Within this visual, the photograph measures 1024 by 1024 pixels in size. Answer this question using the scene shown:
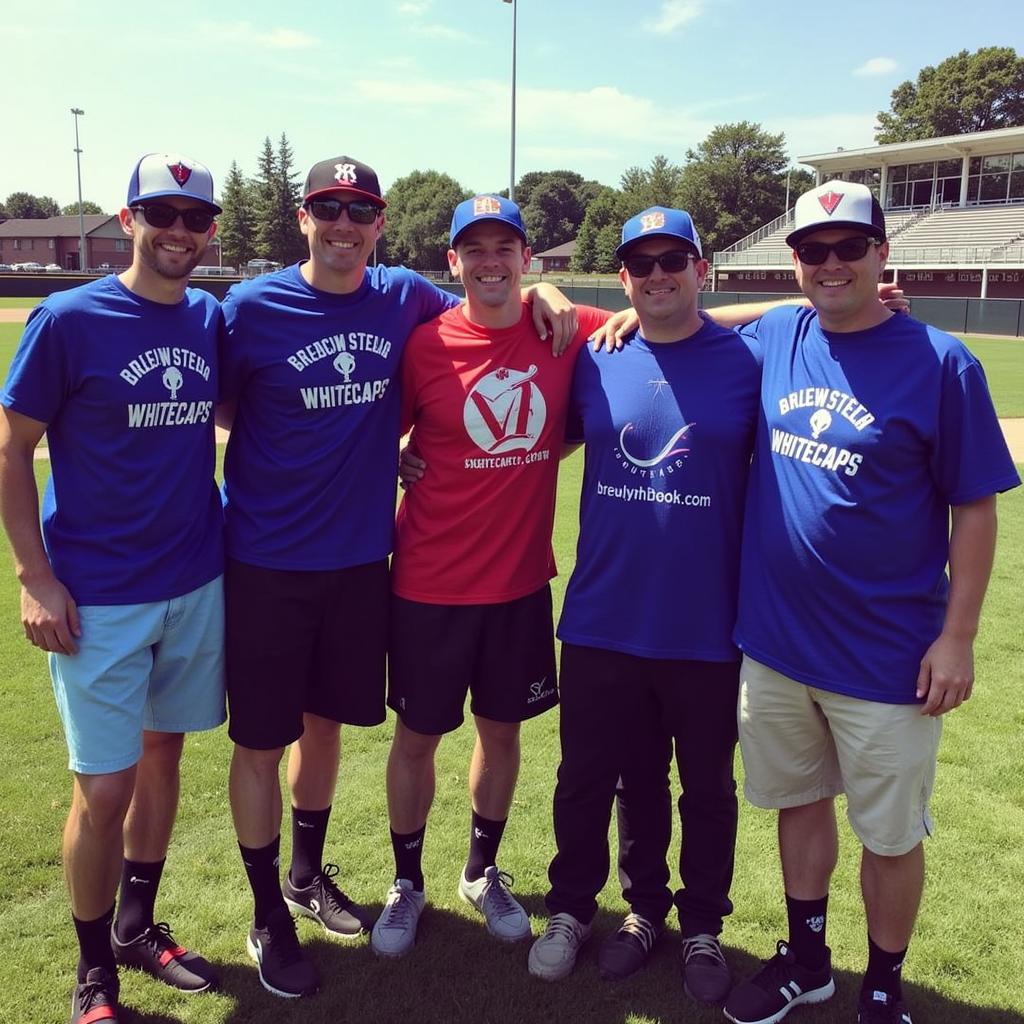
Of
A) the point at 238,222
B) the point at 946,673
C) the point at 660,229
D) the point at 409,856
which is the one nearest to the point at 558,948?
the point at 409,856

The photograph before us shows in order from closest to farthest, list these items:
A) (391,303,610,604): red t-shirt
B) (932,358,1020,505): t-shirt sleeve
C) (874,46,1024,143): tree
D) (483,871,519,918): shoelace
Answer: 1. (932,358,1020,505): t-shirt sleeve
2. (391,303,610,604): red t-shirt
3. (483,871,519,918): shoelace
4. (874,46,1024,143): tree

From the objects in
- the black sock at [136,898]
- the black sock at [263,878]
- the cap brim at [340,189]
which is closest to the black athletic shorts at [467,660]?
the black sock at [263,878]

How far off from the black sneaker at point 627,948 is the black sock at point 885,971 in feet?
2.45

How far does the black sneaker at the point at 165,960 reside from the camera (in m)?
3.13

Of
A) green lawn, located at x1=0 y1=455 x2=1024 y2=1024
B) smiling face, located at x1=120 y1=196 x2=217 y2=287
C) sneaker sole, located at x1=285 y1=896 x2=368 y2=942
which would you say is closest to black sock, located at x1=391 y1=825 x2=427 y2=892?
green lawn, located at x1=0 y1=455 x2=1024 y2=1024

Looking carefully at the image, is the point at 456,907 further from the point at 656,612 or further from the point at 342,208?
the point at 342,208

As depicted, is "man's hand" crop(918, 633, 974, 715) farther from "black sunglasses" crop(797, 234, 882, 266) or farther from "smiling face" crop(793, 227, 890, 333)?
"black sunglasses" crop(797, 234, 882, 266)

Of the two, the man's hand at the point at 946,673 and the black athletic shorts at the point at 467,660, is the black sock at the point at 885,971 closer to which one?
the man's hand at the point at 946,673

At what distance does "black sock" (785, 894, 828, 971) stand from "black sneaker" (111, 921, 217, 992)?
199 centimetres

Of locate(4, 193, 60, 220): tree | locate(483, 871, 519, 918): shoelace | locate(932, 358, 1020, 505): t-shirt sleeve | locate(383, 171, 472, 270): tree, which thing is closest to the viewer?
locate(932, 358, 1020, 505): t-shirt sleeve

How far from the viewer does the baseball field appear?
3.05 m

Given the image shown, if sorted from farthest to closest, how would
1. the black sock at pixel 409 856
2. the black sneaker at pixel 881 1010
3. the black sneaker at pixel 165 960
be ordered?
1. the black sock at pixel 409 856
2. the black sneaker at pixel 165 960
3. the black sneaker at pixel 881 1010

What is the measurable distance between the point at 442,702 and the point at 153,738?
40.6 inches

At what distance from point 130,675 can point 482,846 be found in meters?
1.55
